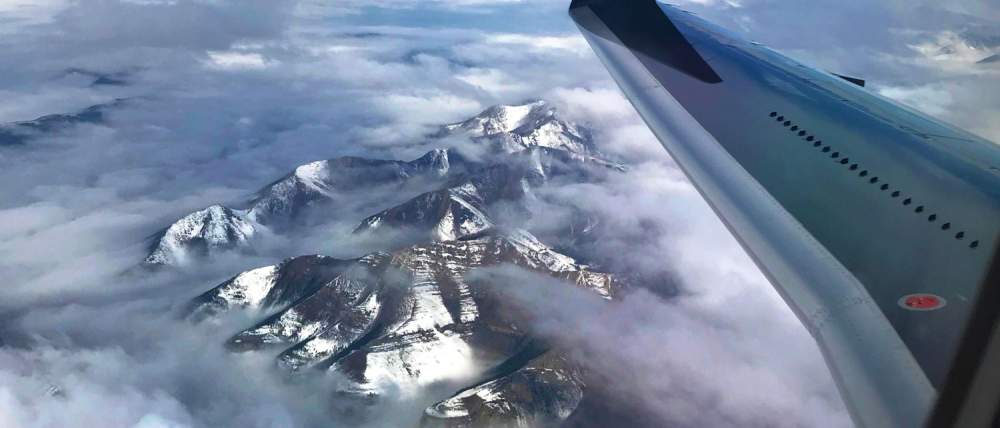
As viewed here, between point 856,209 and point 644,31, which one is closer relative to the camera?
point 856,209

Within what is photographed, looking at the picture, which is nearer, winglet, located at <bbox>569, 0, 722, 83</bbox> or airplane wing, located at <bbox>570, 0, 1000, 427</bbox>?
airplane wing, located at <bbox>570, 0, 1000, 427</bbox>

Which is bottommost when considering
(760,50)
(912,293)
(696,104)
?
(912,293)

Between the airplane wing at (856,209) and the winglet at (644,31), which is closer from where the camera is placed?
the airplane wing at (856,209)

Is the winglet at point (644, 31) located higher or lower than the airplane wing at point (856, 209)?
higher

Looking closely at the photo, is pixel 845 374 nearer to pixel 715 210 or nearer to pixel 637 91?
pixel 715 210

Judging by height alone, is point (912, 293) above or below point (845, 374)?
above

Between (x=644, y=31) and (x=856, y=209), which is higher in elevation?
(x=644, y=31)

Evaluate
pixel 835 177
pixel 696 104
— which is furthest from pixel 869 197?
pixel 696 104

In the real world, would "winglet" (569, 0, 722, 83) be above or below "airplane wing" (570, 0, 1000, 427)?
above
